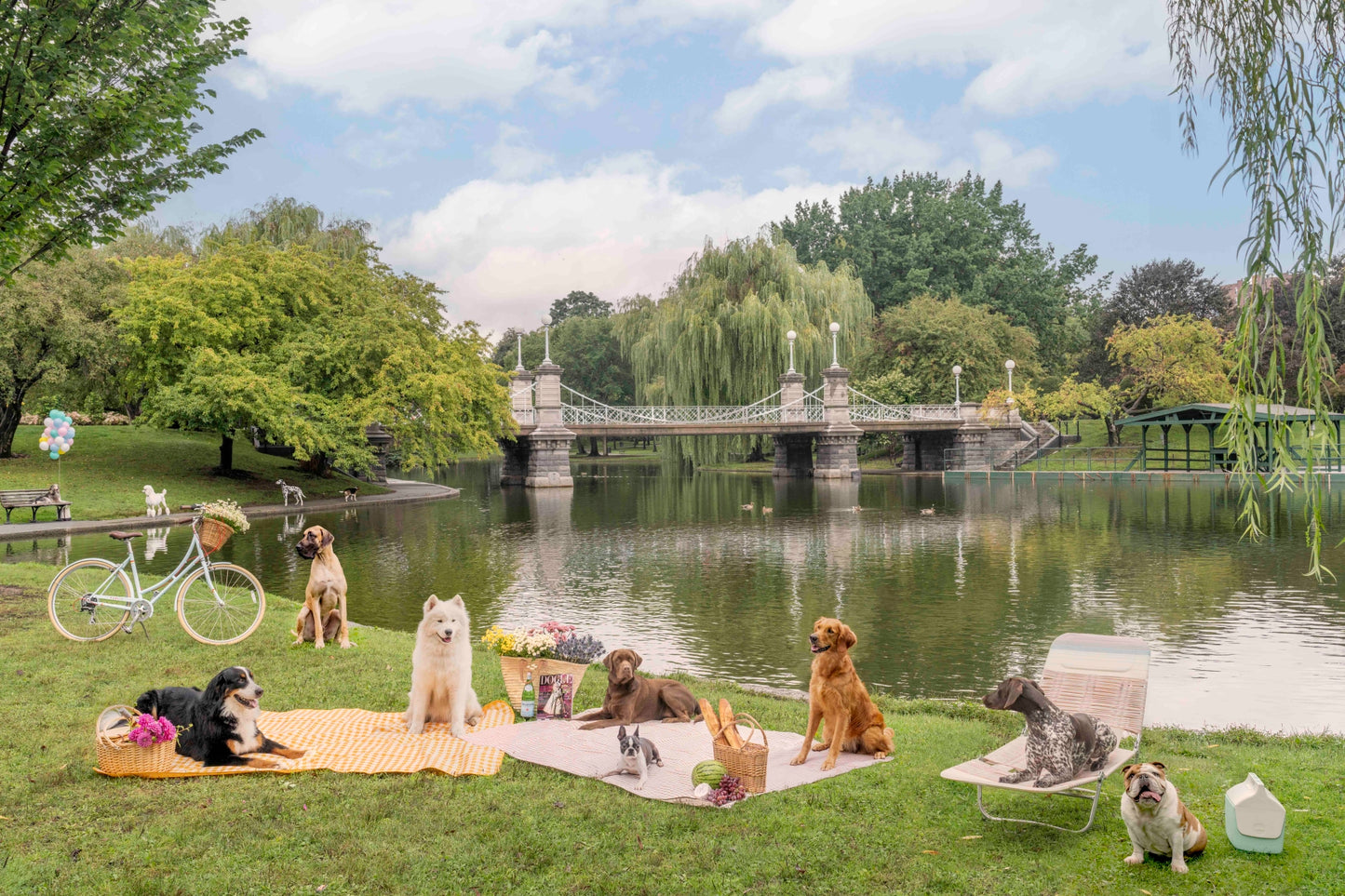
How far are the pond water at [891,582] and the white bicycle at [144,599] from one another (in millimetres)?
852

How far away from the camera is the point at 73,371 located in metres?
31.6

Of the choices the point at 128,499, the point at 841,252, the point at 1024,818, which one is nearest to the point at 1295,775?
the point at 1024,818

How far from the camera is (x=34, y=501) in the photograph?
2288cm

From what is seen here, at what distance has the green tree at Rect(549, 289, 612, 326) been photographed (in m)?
87.4

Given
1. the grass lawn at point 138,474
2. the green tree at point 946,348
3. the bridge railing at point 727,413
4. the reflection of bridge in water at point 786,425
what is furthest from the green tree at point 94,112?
the green tree at point 946,348

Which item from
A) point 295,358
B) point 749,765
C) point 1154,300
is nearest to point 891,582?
point 749,765

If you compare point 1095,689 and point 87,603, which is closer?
point 1095,689

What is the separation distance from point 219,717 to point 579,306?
83.2 metres

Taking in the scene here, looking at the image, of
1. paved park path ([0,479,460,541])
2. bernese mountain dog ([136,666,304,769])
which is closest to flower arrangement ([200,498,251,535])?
bernese mountain dog ([136,666,304,769])

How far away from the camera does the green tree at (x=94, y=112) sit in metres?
7.84

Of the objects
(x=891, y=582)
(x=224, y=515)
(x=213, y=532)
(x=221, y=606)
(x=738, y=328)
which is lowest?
(x=891, y=582)

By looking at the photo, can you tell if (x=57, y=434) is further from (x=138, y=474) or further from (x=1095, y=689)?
(x=1095, y=689)

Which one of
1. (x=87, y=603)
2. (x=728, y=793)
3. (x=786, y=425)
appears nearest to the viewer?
(x=728, y=793)

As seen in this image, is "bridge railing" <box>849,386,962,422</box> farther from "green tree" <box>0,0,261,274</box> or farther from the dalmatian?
"green tree" <box>0,0,261,274</box>
